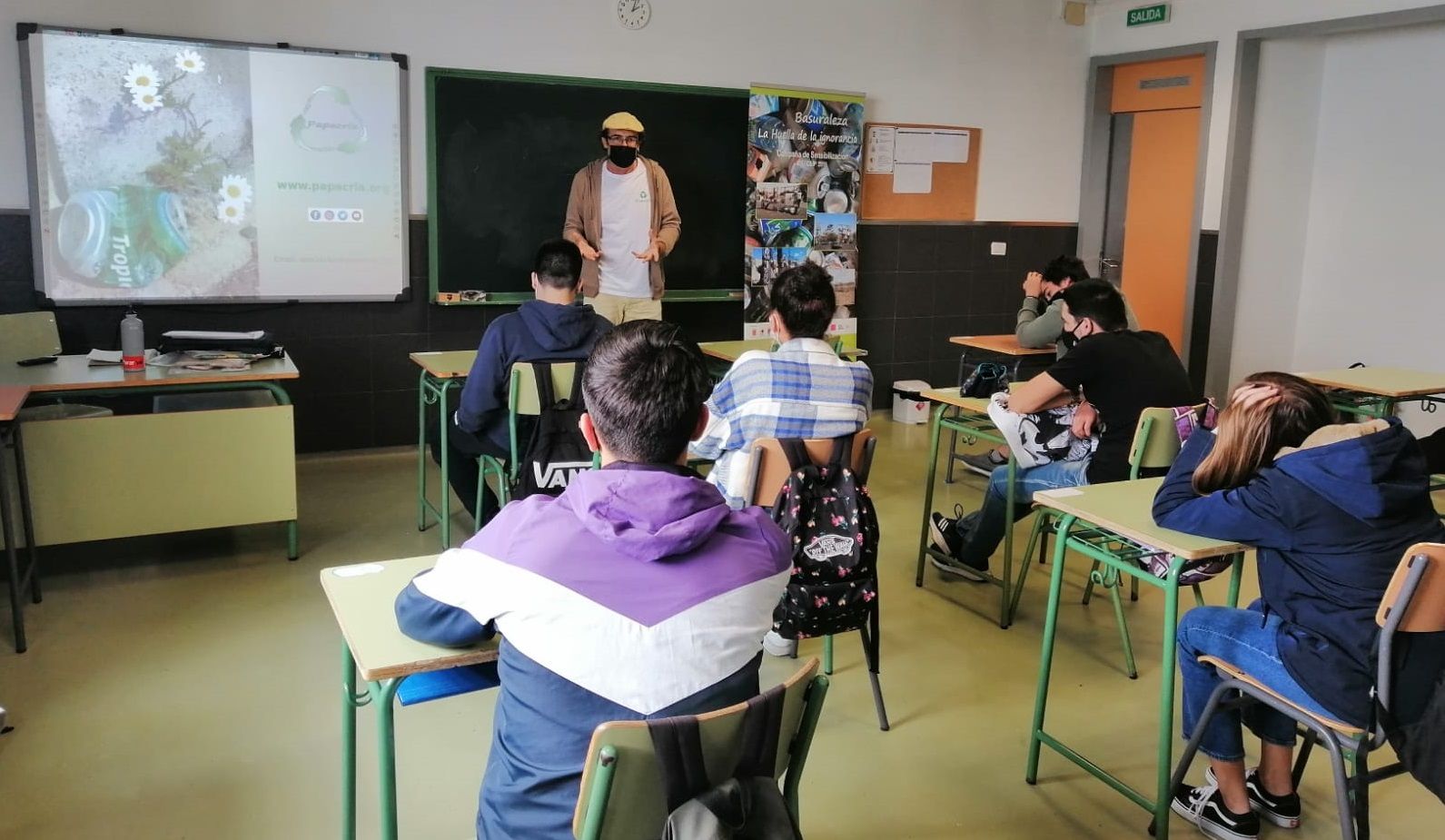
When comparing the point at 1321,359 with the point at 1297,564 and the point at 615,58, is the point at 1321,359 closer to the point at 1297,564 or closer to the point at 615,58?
the point at 615,58

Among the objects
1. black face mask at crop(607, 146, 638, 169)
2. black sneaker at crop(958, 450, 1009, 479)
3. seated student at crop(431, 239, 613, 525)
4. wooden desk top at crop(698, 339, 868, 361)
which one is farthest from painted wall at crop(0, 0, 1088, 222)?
black sneaker at crop(958, 450, 1009, 479)

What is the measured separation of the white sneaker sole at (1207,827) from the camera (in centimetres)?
250

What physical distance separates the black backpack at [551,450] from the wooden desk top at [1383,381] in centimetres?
306

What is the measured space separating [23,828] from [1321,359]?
23.8 ft

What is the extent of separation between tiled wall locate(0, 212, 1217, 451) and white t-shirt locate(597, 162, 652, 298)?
50 cm

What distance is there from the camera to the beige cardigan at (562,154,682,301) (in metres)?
5.88

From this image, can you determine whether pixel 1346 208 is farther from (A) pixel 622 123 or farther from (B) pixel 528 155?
(B) pixel 528 155

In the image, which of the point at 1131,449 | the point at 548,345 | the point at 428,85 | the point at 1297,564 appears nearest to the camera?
the point at 1297,564

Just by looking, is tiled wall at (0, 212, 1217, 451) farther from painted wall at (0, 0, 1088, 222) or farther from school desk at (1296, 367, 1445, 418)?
school desk at (1296, 367, 1445, 418)

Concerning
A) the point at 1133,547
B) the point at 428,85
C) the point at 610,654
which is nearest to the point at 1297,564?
the point at 1133,547

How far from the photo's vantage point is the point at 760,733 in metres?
1.41

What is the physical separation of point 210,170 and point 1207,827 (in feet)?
16.0

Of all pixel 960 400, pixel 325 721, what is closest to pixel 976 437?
pixel 960 400

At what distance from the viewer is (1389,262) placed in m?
6.55
